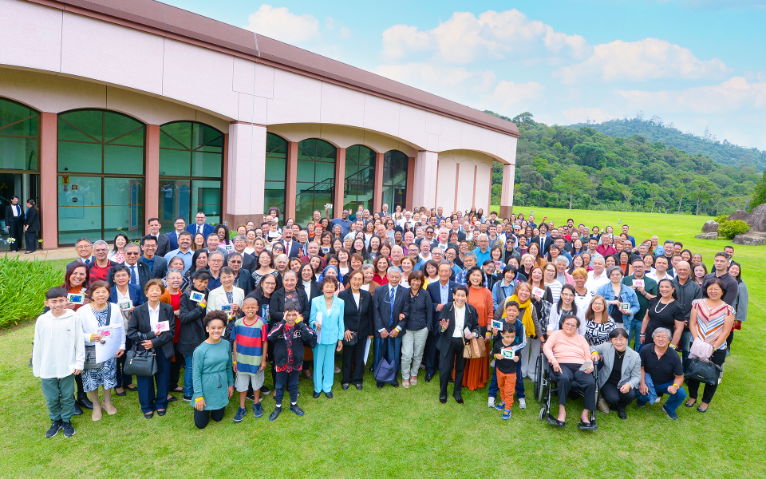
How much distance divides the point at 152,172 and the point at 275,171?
4888mm

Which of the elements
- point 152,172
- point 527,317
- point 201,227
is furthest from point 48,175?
point 527,317

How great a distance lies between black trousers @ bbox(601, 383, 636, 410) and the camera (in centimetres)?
602

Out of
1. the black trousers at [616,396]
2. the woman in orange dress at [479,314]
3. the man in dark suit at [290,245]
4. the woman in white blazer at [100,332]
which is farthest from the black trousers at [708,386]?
the woman in white blazer at [100,332]

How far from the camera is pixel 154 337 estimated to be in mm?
5340

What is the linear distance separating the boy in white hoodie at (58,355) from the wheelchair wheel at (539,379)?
589 centimetres

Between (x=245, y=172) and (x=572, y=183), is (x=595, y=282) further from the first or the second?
(x=572, y=183)

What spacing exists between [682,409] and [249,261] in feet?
23.4

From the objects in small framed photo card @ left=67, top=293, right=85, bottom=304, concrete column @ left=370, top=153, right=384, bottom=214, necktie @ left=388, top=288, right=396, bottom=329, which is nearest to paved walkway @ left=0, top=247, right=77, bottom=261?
small framed photo card @ left=67, top=293, right=85, bottom=304

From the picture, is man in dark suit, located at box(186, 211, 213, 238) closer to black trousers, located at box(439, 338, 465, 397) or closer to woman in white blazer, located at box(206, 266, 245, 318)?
woman in white blazer, located at box(206, 266, 245, 318)

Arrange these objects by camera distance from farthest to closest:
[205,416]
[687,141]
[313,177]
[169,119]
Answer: [687,141] < [313,177] < [169,119] < [205,416]

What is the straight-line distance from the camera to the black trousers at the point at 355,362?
6605mm

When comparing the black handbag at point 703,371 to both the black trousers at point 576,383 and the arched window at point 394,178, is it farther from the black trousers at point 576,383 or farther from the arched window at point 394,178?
the arched window at point 394,178

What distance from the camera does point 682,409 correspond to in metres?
6.37

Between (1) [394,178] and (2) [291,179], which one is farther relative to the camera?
(1) [394,178]
